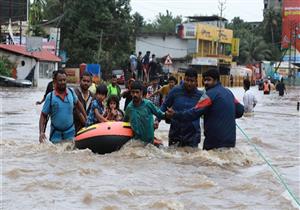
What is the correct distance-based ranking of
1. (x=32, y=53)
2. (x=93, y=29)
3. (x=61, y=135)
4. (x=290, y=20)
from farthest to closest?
(x=290, y=20), (x=93, y=29), (x=32, y=53), (x=61, y=135)

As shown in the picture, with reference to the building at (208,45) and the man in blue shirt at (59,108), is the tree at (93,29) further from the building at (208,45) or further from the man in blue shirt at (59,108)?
the man in blue shirt at (59,108)

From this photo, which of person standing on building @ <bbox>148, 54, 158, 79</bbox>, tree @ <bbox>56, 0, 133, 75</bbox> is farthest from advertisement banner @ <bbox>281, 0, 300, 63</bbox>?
person standing on building @ <bbox>148, 54, 158, 79</bbox>

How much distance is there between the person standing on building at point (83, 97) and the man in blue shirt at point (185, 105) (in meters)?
1.36

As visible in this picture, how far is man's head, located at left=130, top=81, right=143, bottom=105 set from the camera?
8531 mm

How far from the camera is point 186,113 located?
814 centimetres

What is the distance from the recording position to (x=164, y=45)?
67875 mm

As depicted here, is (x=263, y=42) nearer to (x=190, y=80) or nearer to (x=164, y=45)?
(x=164, y=45)

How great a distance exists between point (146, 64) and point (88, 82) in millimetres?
A: 10597

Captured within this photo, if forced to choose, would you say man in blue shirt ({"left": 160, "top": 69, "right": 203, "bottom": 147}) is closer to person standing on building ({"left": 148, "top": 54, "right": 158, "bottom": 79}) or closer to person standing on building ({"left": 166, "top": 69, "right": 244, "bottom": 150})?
person standing on building ({"left": 166, "top": 69, "right": 244, "bottom": 150})

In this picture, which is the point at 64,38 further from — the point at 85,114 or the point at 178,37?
the point at 85,114

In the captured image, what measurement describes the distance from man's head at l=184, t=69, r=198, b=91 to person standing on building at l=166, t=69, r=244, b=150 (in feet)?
1.34

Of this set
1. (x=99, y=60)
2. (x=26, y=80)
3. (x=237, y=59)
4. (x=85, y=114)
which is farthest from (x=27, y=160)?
(x=237, y=59)

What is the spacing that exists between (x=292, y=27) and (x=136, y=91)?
80724 mm

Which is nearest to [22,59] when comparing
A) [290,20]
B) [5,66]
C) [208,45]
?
[5,66]
